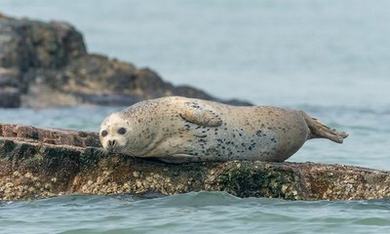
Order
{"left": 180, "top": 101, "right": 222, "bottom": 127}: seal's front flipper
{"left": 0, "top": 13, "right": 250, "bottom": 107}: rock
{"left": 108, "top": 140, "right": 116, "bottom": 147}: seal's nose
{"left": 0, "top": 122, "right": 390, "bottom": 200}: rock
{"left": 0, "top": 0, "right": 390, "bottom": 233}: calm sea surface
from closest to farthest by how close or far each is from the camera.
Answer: {"left": 0, "top": 0, "right": 390, "bottom": 233}: calm sea surface, {"left": 0, "top": 122, "right": 390, "bottom": 200}: rock, {"left": 108, "top": 140, "right": 116, "bottom": 147}: seal's nose, {"left": 180, "top": 101, "right": 222, "bottom": 127}: seal's front flipper, {"left": 0, "top": 13, "right": 250, "bottom": 107}: rock

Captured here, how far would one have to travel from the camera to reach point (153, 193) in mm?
9430

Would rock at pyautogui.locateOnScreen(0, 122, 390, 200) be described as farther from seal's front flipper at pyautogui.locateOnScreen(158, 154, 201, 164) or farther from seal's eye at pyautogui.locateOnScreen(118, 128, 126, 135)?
seal's eye at pyautogui.locateOnScreen(118, 128, 126, 135)

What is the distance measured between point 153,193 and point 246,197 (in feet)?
2.12

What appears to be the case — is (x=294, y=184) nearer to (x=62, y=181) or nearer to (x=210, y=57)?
(x=62, y=181)

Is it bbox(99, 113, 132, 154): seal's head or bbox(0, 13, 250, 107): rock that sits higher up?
bbox(0, 13, 250, 107): rock

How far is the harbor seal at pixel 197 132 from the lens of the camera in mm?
9656

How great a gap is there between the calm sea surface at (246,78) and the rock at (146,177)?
0.35 feet

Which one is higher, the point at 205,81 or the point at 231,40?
the point at 231,40

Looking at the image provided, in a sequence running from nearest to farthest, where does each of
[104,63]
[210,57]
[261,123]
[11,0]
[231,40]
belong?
1. [261,123]
2. [104,63]
3. [210,57]
4. [231,40]
5. [11,0]

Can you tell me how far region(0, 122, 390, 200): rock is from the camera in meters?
9.34

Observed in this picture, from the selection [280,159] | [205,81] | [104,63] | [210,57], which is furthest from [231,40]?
[280,159]

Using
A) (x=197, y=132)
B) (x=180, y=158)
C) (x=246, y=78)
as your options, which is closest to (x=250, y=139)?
(x=197, y=132)

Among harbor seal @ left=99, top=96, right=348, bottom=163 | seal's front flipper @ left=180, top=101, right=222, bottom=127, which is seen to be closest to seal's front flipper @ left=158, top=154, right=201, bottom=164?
harbor seal @ left=99, top=96, right=348, bottom=163

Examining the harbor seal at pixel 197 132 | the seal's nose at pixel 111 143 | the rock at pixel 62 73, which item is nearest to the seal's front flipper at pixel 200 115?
the harbor seal at pixel 197 132
